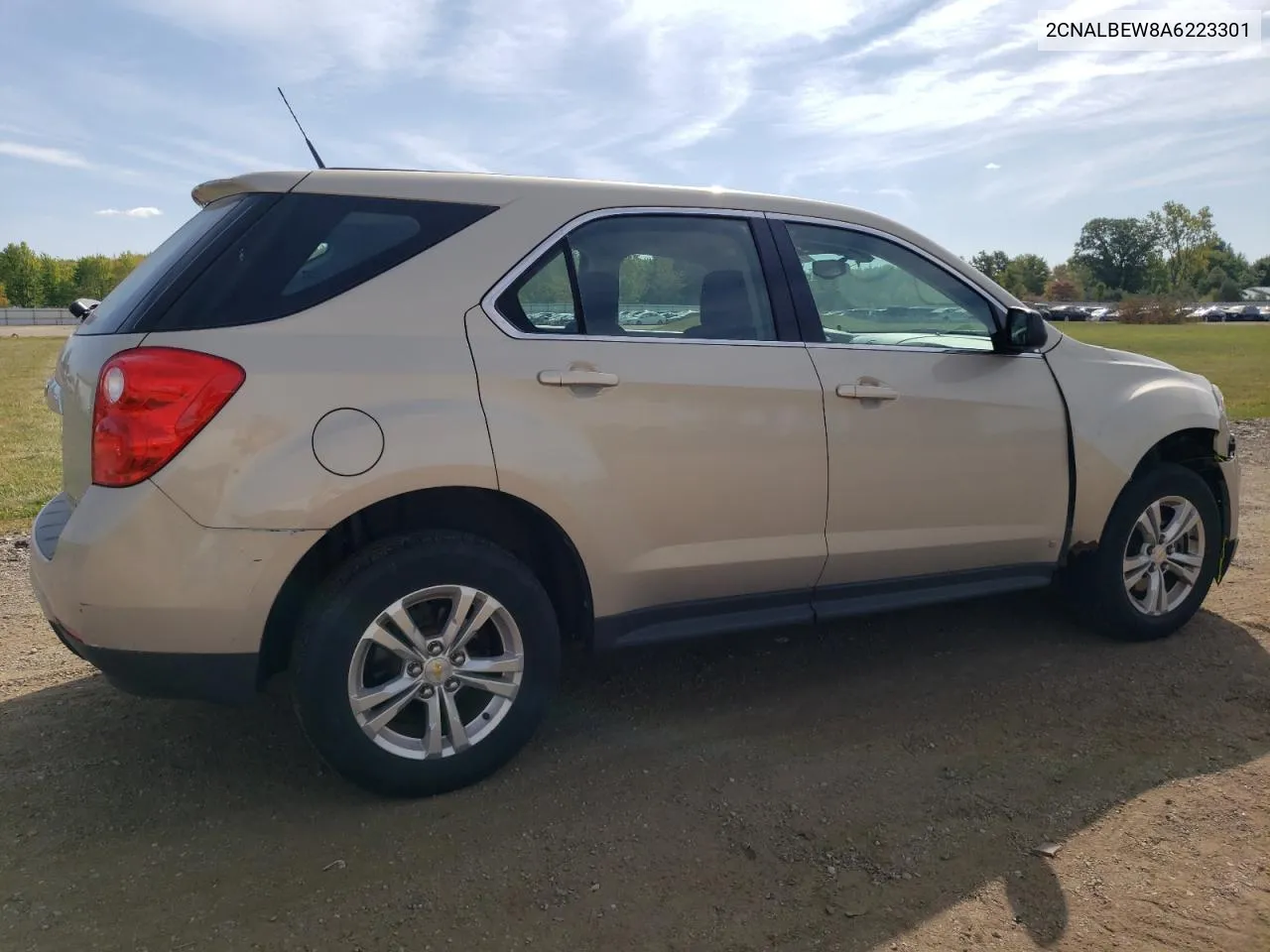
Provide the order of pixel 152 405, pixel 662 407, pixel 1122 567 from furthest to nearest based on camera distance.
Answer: pixel 1122 567, pixel 662 407, pixel 152 405

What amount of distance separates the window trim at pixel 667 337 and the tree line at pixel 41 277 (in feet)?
389

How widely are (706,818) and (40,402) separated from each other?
52.3 ft

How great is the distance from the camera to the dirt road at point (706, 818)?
2533 mm

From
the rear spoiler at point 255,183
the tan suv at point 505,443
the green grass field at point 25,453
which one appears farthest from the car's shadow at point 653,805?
the green grass field at point 25,453

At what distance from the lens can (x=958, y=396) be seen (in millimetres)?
A: 3857

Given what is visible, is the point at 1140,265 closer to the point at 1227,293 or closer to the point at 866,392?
the point at 1227,293

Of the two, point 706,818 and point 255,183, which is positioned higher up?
point 255,183

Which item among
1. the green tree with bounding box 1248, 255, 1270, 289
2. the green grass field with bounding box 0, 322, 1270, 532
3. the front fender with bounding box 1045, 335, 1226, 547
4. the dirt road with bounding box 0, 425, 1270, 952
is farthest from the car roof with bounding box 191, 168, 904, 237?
the green tree with bounding box 1248, 255, 1270, 289

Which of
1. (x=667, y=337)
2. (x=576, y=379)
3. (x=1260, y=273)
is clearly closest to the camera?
(x=576, y=379)

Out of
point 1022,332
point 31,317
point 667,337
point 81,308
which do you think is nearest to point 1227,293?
point 31,317

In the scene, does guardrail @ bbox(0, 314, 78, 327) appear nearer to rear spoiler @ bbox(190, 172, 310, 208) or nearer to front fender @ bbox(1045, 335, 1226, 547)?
rear spoiler @ bbox(190, 172, 310, 208)

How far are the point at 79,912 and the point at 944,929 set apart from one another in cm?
219

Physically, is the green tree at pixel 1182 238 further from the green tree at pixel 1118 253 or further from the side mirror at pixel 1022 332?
the side mirror at pixel 1022 332

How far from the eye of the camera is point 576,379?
3168 mm
